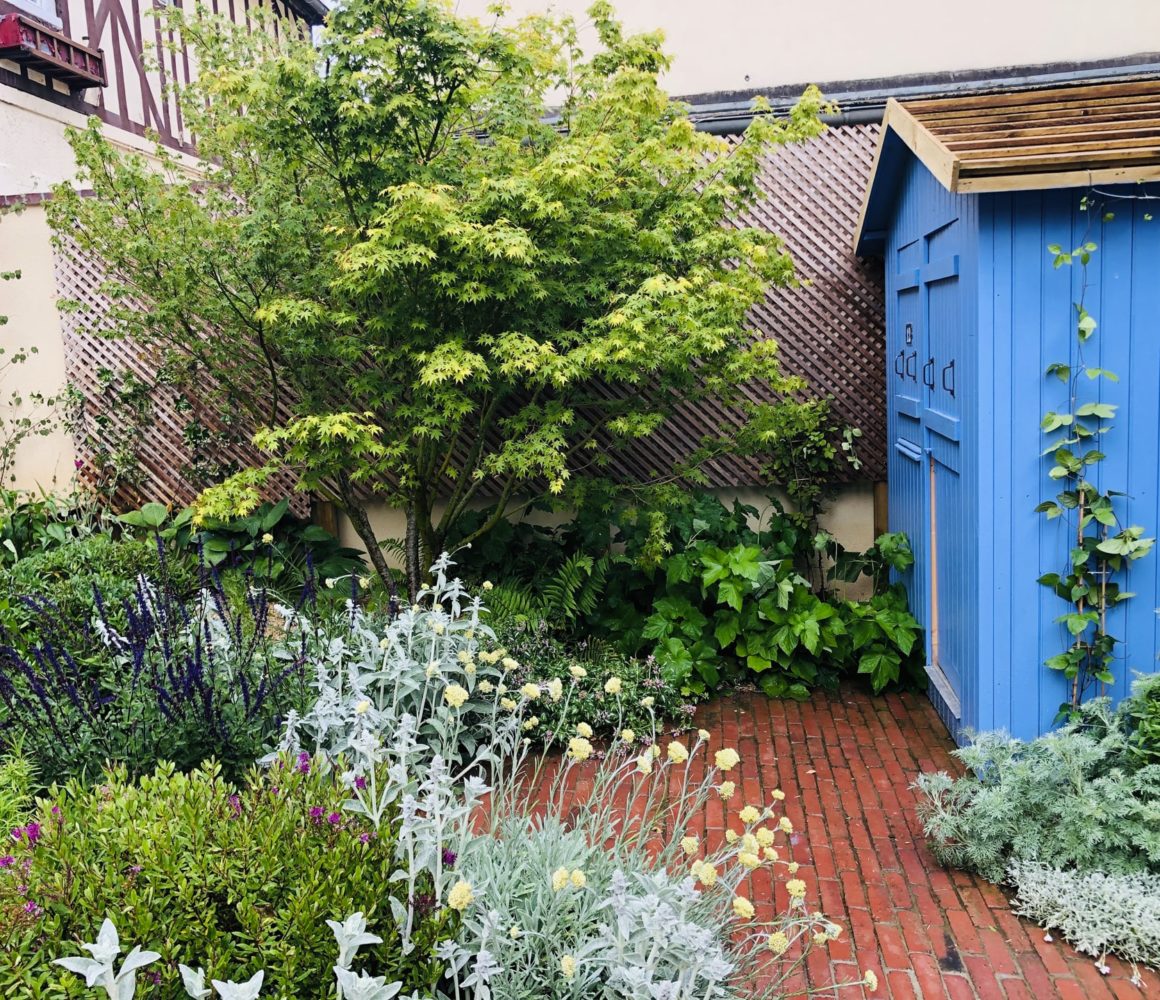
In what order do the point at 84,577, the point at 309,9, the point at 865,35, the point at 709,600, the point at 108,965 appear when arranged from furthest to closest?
the point at 309,9, the point at 865,35, the point at 709,600, the point at 84,577, the point at 108,965

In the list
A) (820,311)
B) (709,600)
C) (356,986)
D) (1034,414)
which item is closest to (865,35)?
(820,311)

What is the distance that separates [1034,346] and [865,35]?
30.0 ft

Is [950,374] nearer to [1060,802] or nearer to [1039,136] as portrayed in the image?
[1039,136]

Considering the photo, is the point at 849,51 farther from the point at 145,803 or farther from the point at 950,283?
the point at 145,803

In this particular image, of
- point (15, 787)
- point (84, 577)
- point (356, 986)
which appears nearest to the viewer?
point (356, 986)

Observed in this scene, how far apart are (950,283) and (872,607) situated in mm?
2168

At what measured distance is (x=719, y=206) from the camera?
573 cm

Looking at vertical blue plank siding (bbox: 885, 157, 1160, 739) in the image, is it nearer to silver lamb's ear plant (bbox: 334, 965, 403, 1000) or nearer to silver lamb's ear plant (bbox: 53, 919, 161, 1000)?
silver lamb's ear plant (bbox: 334, 965, 403, 1000)

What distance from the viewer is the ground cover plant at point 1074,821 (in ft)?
11.3

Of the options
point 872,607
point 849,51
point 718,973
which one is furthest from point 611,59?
point 849,51

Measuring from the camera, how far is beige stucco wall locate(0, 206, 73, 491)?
7672mm

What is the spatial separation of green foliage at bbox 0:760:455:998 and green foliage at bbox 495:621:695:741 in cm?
264

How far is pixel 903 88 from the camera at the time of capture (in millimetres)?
8867

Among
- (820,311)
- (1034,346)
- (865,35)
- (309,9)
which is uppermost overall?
(309,9)
